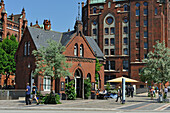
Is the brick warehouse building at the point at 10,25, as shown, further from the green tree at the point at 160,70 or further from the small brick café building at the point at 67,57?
the green tree at the point at 160,70

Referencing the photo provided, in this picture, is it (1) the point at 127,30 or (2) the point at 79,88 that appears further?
(1) the point at 127,30

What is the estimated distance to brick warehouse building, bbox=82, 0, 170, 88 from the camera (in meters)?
67.1

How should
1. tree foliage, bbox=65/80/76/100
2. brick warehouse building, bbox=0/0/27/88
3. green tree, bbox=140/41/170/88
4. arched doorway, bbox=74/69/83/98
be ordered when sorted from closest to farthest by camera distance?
green tree, bbox=140/41/170/88, tree foliage, bbox=65/80/76/100, arched doorway, bbox=74/69/83/98, brick warehouse building, bbox=0/0/27/88

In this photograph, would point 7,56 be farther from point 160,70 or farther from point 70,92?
point 160,70

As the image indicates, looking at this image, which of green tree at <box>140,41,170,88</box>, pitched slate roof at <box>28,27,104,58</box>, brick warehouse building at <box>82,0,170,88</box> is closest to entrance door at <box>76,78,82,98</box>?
pitched slate roof at <box>28,27,104,58</box>

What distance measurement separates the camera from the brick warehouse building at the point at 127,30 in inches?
2640

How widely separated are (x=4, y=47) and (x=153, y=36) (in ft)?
109

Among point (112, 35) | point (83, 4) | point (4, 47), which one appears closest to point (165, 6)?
point (112, 35)

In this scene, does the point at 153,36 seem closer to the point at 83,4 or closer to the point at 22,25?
the point at 83,4

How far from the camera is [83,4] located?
3044 inches

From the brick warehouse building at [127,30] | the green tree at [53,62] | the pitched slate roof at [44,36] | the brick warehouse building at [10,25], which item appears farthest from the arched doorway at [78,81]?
the brick warehouse building at [10,25]

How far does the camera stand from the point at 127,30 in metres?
69.2

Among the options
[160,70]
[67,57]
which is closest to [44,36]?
[67,57]

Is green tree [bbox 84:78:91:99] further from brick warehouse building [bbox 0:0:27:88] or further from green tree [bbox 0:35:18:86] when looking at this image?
brick warehouse building [bbox 0:0:27:88]
